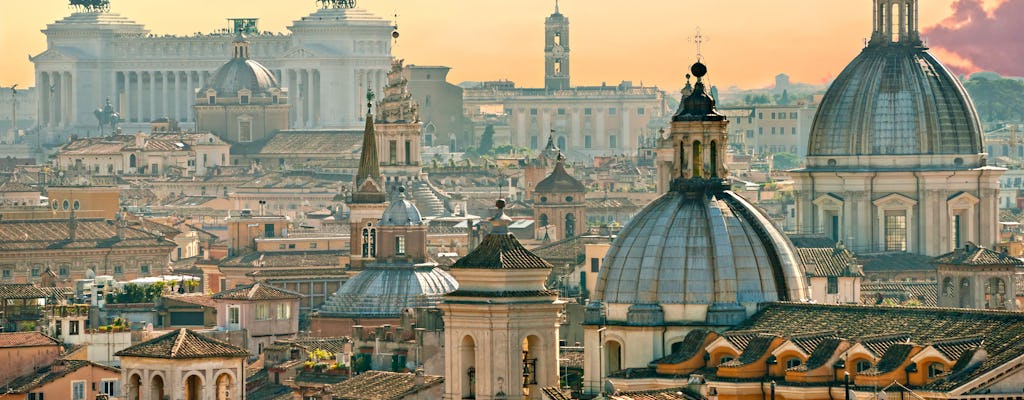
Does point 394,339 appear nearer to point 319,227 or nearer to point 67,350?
point 67,350

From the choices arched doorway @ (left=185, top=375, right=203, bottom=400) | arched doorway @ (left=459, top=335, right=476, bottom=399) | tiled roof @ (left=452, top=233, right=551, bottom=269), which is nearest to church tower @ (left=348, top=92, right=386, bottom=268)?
arched doorway @ (left=185, top=375, right=203, bottom=400)

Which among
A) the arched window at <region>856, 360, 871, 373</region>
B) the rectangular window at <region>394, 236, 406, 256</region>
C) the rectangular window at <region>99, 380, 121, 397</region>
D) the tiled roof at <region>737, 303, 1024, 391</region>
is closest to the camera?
the tiled roof at <region>737, 303, 1024, 391</region>

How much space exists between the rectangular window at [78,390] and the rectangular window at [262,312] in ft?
57.6

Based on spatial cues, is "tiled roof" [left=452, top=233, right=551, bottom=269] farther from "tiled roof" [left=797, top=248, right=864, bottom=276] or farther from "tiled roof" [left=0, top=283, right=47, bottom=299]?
"tiled roof" [left=0, top=283, right=47, bottom=299]

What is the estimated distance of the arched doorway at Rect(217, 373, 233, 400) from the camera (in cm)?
7638

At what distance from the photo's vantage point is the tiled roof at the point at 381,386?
249 feet

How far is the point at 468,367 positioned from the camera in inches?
2544

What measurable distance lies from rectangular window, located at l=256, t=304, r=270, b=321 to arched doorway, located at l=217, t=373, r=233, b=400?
26.5 m

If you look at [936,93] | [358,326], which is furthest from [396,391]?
[936,93]

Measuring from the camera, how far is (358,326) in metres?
98.8

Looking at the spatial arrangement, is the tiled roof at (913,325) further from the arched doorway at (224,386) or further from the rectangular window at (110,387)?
the rectangular window at (110,387)

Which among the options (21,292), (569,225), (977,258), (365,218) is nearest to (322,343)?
(977,258)

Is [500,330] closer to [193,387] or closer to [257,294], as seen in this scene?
[193,387]

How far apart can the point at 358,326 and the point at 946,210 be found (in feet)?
68.2
